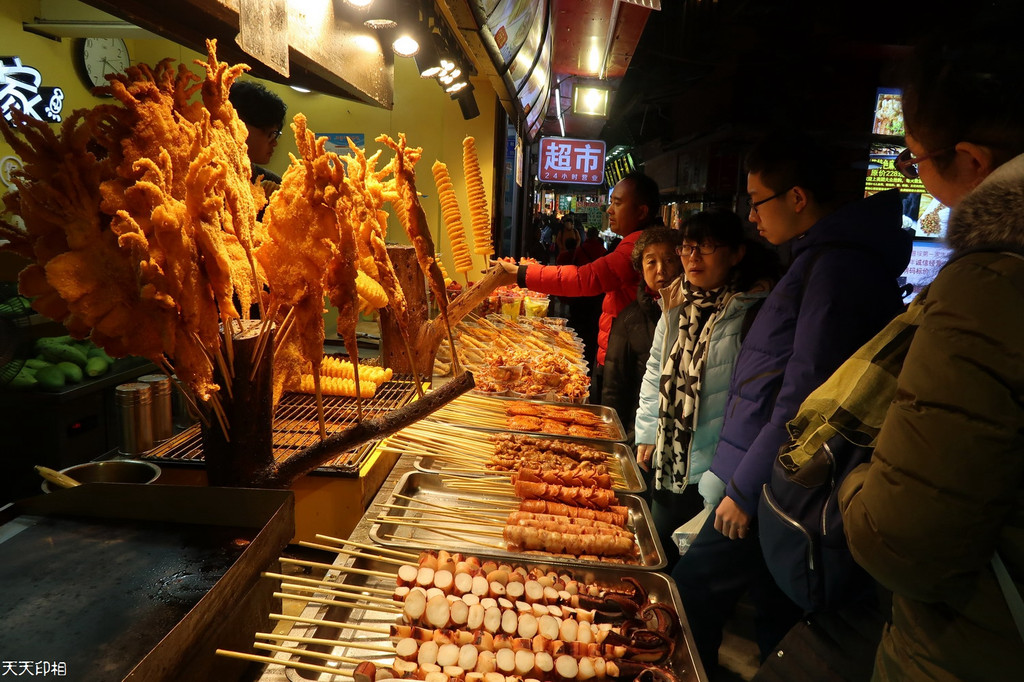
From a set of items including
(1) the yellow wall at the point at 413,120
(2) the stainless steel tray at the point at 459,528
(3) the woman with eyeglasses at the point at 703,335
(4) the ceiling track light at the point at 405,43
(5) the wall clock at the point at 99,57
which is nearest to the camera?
(2) the stainless steel tray at the point at 459,528

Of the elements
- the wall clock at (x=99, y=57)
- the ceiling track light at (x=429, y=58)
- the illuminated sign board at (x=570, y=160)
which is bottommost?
the ceiling track light at (x=429, y=58)

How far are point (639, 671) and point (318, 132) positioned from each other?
8.06 metres

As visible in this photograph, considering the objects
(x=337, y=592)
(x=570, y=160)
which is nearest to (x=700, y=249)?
(x=337, y=592)

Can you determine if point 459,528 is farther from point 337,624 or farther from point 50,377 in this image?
point 50,377

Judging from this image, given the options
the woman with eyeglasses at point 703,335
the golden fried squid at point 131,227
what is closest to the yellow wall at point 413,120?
the woman with eyeglasses at point 703,335

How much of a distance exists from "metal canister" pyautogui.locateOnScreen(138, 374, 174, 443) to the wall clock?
5.11 meters

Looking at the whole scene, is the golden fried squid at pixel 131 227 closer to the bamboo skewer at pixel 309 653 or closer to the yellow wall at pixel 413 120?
the bamboo skewer at pixel 309 653

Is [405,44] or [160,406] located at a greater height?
[405,44]

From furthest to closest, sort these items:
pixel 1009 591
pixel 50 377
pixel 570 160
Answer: pixel 570 160 → pixel 50 377 → pixel 1009 591

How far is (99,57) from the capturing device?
239 inches

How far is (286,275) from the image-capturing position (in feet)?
5.20

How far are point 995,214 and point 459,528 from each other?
2.16 metres

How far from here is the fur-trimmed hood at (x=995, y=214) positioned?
1.29 metres

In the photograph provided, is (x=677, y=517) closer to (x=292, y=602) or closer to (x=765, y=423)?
(x=765, y=423)
